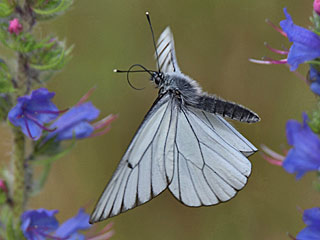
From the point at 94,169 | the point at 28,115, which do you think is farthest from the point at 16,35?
the point at 94,169

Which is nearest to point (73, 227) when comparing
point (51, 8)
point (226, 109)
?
point (226, 109)

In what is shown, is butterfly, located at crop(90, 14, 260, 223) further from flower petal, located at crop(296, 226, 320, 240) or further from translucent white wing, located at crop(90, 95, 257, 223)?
flower petal, located at crop(296, 226, 320, 240)

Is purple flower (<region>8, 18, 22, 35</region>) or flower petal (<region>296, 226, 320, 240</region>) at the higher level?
purple flower (<region>8, 18, 22, 35</region>)

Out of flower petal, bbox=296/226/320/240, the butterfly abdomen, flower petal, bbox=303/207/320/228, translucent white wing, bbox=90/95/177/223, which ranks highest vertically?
the butterfly abdomen

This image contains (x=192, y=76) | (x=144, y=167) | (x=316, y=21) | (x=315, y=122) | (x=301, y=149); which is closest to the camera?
(x=301, y=149)

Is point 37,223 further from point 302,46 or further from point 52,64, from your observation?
point 302,46

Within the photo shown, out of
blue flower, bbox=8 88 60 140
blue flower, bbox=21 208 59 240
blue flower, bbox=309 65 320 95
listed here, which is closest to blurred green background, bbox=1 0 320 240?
blue flower, bbox=21 208 59 240
